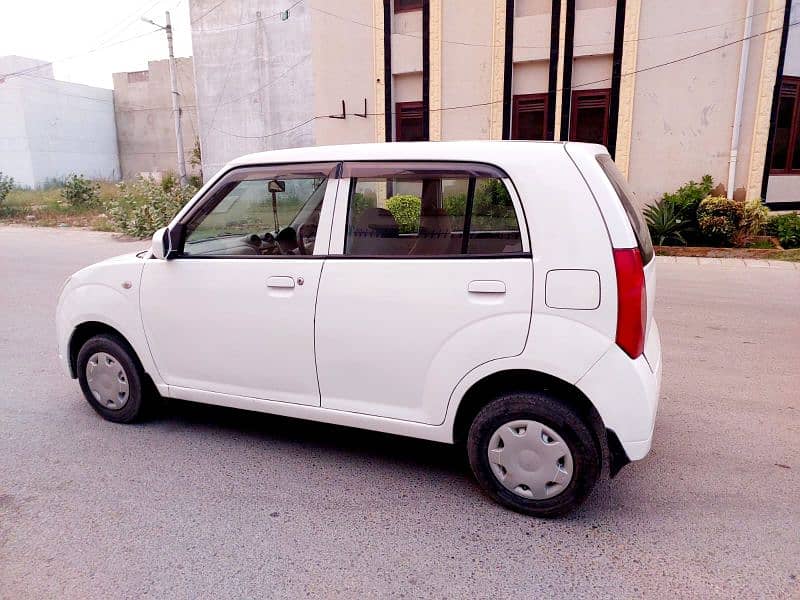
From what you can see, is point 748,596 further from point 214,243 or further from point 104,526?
point 214,243

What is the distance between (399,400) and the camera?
3314 millimetres

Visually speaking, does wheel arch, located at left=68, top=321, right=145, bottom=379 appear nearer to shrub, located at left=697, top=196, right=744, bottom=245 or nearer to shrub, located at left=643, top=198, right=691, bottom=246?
shrub, located at left=643, top=198, right=691, bottom=246

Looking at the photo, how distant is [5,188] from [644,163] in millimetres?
23427

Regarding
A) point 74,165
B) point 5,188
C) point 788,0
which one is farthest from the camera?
point 74,165

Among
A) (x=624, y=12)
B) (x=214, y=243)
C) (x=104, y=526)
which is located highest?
(x=624, y=12)

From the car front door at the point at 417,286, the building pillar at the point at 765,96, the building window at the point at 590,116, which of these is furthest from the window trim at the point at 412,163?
the building pillar at the point at 765,96

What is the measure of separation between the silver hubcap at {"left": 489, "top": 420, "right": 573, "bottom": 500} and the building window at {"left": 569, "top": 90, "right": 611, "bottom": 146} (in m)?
12.9

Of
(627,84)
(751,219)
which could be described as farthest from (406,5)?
(751,219)

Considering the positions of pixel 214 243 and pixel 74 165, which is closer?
pixel 214 243

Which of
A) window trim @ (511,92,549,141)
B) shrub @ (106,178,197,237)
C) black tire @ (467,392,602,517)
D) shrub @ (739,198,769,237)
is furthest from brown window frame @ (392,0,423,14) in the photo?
black tire @ (467,392,602,517)

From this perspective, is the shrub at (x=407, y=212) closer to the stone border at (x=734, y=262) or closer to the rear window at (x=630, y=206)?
the rear window at (x=630, y=206)

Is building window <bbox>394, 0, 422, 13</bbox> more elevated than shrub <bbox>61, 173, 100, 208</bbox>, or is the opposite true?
building window <bbox>394, 0, 422, 13</bbox>

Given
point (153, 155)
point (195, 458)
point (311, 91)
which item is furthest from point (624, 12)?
point (153, 155)

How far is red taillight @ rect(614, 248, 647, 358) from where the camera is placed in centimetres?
279
